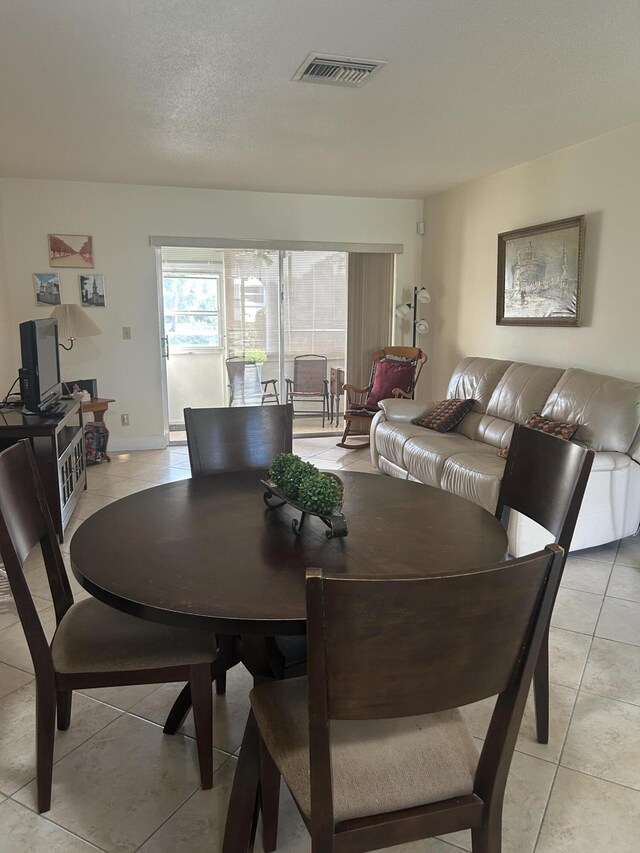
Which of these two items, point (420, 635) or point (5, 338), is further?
point (5, 338)

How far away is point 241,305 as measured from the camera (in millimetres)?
6270

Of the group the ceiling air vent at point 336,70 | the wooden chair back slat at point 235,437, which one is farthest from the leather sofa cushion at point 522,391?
the ceiling air vent at point 336,70

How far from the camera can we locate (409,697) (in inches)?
38.7

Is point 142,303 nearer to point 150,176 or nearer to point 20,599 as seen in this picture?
point 150,176

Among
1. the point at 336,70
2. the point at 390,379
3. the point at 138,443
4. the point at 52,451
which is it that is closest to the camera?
the point at 336,70

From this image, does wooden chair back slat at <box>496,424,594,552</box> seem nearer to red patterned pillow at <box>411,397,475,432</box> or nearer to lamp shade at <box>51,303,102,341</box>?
red patterned pillow at <box>411,397,475,432</box>

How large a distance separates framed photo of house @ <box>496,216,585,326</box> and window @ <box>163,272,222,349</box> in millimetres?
2902

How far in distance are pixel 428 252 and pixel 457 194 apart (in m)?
0.75

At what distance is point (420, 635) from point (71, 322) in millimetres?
4946

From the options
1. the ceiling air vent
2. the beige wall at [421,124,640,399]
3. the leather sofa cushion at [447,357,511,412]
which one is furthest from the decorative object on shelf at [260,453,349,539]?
the leather sofa cushion at [447,357,511,412]

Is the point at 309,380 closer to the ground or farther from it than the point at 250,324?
closer to the ground

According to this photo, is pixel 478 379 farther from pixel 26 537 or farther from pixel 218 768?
pixel 26 537

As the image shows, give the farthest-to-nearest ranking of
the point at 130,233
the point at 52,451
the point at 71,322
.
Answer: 1. the point at 130,233
2. the point at 71,322
3. the point at 52,451

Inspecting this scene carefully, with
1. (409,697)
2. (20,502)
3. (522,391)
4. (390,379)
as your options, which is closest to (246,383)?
(390,379)
